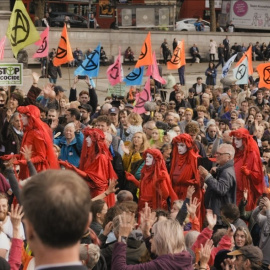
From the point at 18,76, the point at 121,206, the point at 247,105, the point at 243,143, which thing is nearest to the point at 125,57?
the point at 247,105

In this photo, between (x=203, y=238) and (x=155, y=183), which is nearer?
(x=203, y=238)

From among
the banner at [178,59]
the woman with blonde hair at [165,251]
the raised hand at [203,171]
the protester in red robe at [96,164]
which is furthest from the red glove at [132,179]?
the banner at [178,59]

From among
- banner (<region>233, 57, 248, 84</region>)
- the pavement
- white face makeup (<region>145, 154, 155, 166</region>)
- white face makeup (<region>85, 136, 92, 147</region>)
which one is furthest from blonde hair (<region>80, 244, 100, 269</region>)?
the pavement

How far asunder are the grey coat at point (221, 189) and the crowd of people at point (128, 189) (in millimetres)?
11

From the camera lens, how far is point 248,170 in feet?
34.5

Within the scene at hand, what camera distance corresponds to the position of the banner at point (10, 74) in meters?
13.8

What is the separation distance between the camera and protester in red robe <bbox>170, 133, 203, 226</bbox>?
10180 mm

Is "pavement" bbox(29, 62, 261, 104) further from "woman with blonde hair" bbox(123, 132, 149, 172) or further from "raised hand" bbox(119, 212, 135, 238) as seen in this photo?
"raised hand" bbox(119, 212, 135, 238)

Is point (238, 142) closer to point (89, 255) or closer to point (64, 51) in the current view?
point (89, 255)

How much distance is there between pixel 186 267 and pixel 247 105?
1199cm

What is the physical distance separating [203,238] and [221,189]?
10.3 ft

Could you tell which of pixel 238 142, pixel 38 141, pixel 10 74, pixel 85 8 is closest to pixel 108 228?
pixel 38 141

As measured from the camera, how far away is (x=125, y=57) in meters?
37.0

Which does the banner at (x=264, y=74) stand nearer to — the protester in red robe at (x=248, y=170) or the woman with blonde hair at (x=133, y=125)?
the woman with blonde hair at (x=133, y=125)
